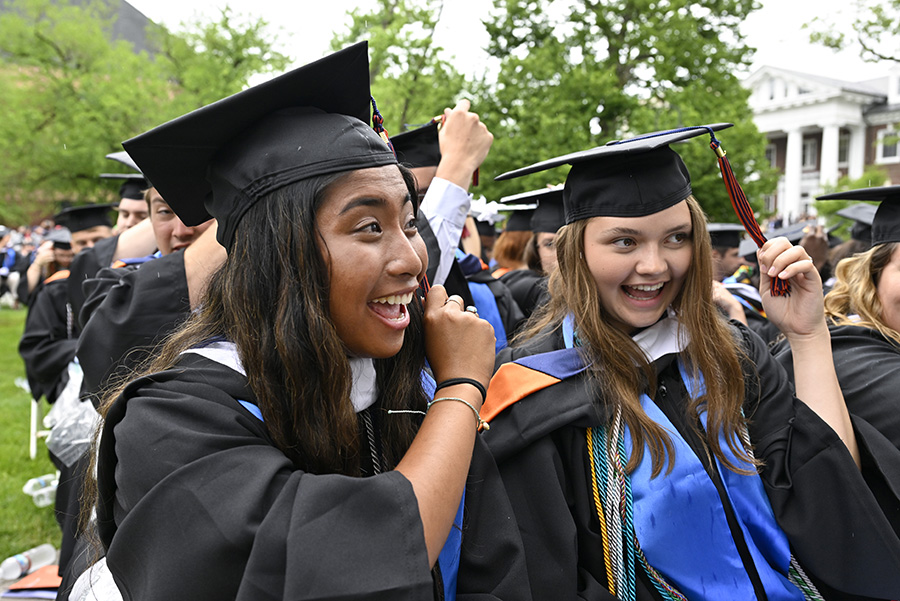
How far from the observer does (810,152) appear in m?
45.8

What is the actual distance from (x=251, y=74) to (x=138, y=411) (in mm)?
19338

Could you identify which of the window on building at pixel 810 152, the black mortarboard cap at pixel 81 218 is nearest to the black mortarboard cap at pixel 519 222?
the black mortarboard cap at pixel 81 218

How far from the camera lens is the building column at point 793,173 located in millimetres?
42844

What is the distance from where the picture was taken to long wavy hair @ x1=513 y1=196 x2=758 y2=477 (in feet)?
6.57

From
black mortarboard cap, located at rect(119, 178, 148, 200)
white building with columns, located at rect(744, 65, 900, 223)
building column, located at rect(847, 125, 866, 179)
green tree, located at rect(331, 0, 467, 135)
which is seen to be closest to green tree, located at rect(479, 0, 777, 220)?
green tree, located at rect(331, 0, 467, 135)

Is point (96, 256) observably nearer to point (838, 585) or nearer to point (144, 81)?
point (838, 585)

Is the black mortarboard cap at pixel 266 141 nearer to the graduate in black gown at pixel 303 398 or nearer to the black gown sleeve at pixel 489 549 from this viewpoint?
the graduate in black gown at pixel 303 398

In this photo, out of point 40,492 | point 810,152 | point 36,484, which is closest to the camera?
point 40,492

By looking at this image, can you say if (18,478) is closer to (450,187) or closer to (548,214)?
(548,214)

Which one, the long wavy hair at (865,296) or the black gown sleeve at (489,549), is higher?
the long wavy hair at (865,296)

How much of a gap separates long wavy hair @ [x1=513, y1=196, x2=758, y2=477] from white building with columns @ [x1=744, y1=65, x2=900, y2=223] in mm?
42453

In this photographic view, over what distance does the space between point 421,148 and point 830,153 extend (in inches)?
1818

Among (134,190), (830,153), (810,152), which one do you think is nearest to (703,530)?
(134,190)

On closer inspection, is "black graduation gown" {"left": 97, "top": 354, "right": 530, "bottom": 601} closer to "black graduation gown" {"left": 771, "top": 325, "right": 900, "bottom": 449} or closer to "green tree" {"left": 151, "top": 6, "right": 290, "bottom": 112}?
"black graduation gown" {"left": 771, "top": 325, "right": 900, "bottom": 449}
